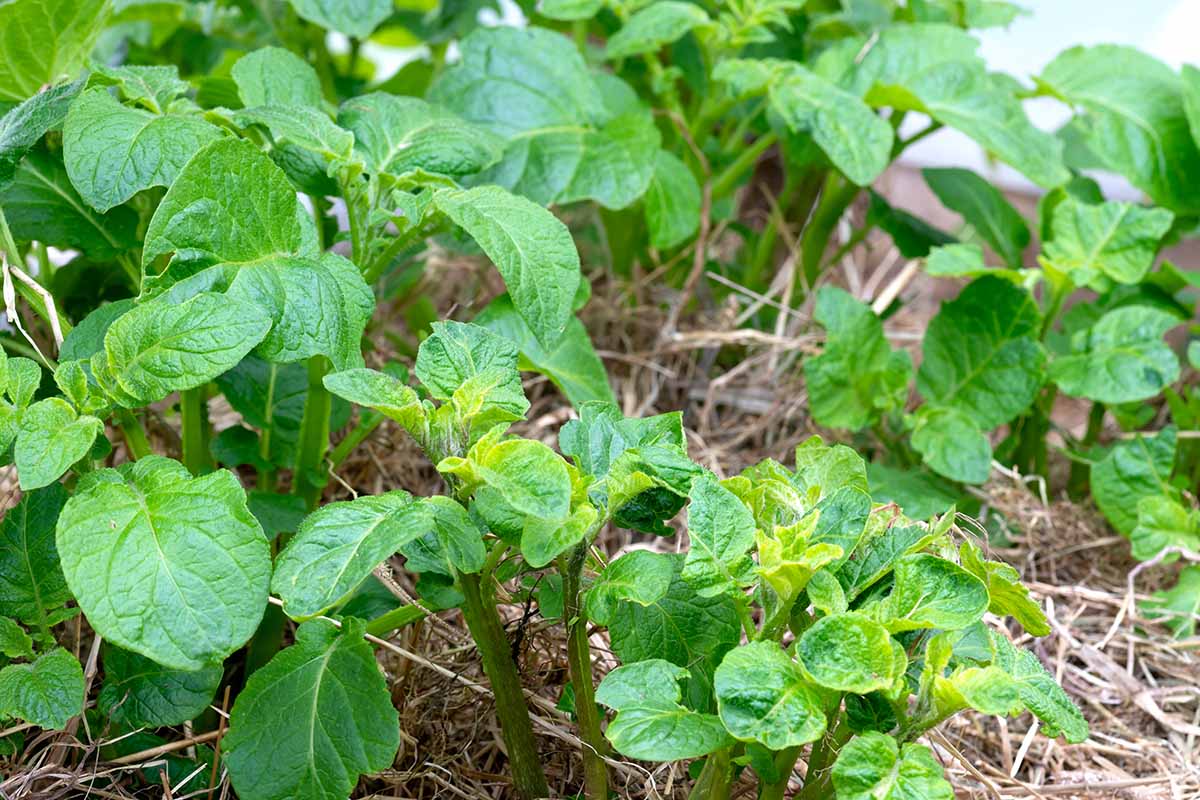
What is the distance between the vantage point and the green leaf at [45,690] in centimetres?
72

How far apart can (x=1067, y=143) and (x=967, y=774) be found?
42.7 inches

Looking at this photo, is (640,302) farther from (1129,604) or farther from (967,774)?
(967,774)

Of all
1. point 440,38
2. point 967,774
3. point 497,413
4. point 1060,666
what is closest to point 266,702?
point 497,413

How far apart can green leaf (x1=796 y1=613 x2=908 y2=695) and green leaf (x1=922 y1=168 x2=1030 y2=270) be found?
0.96m

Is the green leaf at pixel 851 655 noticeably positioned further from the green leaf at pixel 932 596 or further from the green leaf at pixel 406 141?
the green leaf at pixel 406 141

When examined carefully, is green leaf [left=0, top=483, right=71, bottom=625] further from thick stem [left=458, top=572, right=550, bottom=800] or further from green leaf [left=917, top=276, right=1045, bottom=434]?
green leaf [left=917, top=276, right=1045, bottom=434]

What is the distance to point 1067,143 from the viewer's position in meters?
1.64

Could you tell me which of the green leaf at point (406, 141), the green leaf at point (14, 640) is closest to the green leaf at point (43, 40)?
the green leaf at point (406, 141)

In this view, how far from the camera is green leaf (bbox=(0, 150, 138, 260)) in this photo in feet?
3.05

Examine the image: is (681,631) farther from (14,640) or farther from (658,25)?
(658,25)

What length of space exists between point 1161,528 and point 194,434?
3.00 ft

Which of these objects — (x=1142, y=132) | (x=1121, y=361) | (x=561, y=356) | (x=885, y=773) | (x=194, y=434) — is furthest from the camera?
(x=1142, y=132)

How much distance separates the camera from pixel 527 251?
0.82 meters

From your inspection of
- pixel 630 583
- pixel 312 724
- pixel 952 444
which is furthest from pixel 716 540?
pixel 952 444
